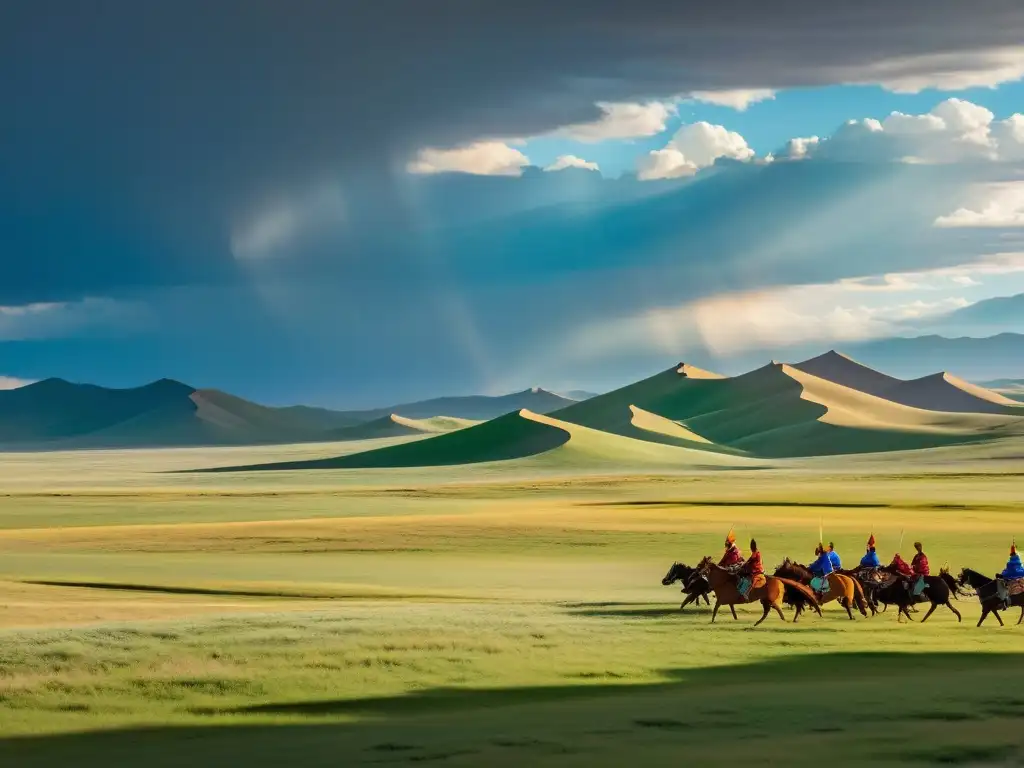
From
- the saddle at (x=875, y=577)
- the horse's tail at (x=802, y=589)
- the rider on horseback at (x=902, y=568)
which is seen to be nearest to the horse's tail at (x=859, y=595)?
the saddle at (x=875, y=577)

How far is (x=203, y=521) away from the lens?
76875 millimetres

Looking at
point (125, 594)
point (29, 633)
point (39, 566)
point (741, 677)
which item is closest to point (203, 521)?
point (39, 566)

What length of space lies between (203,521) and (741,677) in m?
58.5

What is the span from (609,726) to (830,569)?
1344cm

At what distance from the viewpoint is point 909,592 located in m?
29.5

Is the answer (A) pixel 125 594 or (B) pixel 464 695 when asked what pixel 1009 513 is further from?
(B) pixel 464 695

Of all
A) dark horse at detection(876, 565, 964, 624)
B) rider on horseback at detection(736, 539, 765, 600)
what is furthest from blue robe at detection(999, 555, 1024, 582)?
rider on horseback at detection(736, 539, 765, 600)

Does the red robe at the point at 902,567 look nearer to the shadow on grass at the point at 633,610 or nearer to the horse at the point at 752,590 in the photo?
the horse at the point at 752,590

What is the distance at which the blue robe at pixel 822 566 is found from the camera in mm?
29641

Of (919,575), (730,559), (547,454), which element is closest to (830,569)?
(919,575)

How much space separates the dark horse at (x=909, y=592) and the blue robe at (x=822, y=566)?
4.12 ft

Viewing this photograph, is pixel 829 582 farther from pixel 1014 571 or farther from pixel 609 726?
pixel 609 726

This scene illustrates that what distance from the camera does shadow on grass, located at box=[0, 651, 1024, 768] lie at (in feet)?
51.1

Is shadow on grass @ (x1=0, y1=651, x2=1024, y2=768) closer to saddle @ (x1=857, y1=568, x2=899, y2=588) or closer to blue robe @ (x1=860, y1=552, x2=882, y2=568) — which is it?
saddle @ (x1=857, y1=568, x2=899, y2=588)
